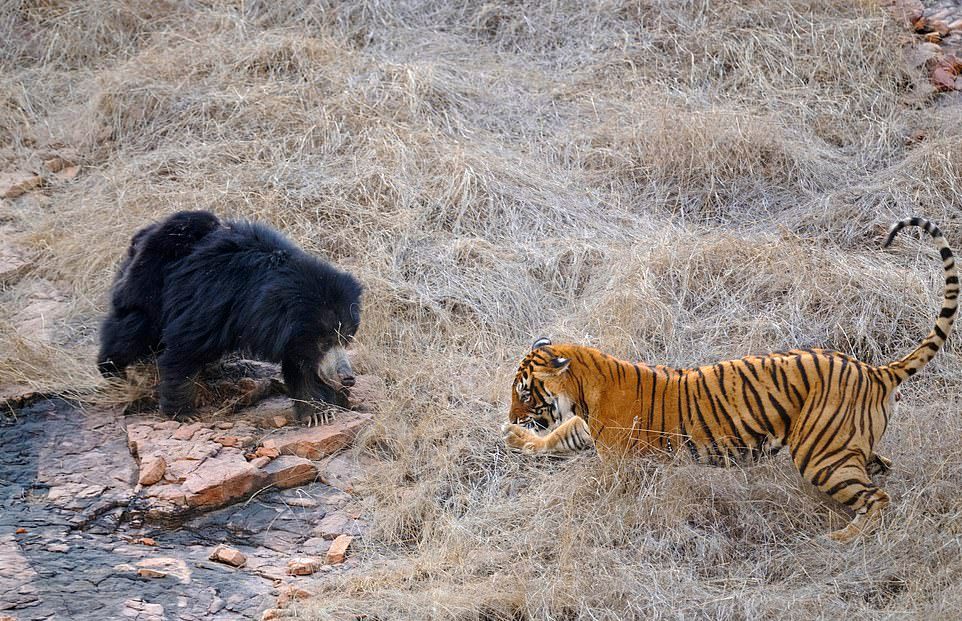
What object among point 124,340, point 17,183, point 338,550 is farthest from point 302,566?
point 17,183

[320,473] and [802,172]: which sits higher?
[802,172]

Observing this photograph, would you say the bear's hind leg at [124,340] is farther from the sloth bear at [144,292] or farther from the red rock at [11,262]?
the red rock at [11,262]

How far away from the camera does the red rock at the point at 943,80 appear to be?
7.41 meters

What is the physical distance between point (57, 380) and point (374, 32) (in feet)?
14.5

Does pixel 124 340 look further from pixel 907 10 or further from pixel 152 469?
pixel 907 10

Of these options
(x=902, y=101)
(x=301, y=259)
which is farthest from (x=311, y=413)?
(x=902, y=101)

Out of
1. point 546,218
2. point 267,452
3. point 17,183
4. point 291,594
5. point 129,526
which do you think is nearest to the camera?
point 291,594

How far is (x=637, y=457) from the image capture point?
405cm

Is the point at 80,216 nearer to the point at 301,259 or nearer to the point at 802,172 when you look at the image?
the point at 301,259

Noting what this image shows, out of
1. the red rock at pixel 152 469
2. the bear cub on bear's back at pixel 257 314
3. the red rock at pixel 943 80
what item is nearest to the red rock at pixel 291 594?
the red rock at pixel 152 469

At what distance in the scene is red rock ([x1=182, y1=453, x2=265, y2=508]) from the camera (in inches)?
170

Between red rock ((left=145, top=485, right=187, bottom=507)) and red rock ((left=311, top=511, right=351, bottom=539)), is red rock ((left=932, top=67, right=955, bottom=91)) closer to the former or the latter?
red rock ((left=311, top=511, right=351, bottom=539))

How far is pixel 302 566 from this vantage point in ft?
13.0

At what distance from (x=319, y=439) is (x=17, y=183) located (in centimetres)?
406
